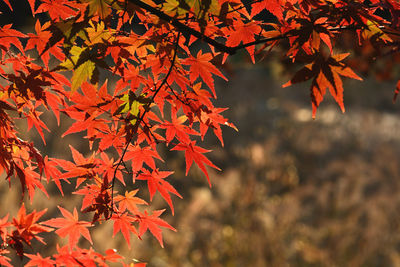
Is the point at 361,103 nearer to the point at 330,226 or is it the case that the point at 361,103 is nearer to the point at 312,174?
A: the point at 312,174

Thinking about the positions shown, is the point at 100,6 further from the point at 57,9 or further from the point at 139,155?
the point at 139,155

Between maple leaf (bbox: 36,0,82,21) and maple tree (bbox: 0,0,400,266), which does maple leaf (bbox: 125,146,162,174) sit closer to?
maple tree (bbox: 0,0,400,266)

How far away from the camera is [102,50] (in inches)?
40.5

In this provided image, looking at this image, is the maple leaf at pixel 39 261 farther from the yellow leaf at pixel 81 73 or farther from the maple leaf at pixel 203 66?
the maple leaf at pixel 203 66

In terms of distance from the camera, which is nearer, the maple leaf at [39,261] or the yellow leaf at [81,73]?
the yellow leaf at [81,73]

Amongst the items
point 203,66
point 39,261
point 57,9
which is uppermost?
point 57,9

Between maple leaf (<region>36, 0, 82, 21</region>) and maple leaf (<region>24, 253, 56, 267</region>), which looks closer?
maple leaf (<region>36, 0, 82, 21</region>)

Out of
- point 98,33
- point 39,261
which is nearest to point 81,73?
point 98,33

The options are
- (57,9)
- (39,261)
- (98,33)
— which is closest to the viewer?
(98,33)

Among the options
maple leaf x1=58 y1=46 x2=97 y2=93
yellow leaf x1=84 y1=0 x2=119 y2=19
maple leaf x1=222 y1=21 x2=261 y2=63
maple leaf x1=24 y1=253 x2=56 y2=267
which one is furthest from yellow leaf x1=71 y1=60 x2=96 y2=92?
maple leaf x1=24 y1=253 x2=56 y2=267

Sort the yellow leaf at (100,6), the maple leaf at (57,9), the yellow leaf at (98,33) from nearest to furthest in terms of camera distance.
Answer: the yellow leaf at (100,6)
the yellow leaf at (98,33)
the maple leaf at (57,9)

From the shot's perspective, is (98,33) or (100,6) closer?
(100,6)

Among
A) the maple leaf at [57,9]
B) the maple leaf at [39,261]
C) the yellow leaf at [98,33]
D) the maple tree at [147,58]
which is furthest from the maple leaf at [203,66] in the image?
the maple leaf at [39,261]

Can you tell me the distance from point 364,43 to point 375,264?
9.60 ft
